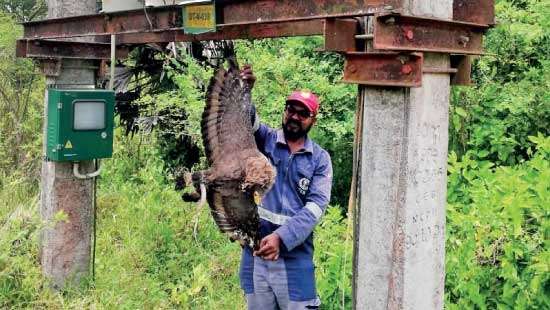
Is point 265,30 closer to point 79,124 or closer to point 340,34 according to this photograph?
point 340,34

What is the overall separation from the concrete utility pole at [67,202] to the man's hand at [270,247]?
238 centimetres

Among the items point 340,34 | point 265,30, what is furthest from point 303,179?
point 340,34

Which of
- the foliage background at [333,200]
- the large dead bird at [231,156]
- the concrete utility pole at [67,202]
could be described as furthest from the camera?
the concrete utility pole at [67,202]

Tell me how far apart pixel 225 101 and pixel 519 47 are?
490cm

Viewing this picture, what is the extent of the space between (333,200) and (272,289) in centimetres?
432

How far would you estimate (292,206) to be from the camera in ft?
11.6

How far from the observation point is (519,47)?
7.10 metres

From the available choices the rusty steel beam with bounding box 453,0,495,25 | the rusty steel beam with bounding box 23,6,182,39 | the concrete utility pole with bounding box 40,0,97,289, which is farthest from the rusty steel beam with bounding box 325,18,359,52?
the concrete utility pole with bounding box 40,0,97,289

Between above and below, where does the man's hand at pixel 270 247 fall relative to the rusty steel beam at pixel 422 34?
below

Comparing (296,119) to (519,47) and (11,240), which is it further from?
(519,47)

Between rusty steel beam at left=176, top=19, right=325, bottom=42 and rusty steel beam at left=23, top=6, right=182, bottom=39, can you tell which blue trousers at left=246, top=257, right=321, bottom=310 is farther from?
rusty steel beam at left=23, top=6, right=182, bottom=39

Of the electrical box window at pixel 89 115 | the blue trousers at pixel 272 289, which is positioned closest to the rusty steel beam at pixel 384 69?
the blue trousers at pixel 272 289

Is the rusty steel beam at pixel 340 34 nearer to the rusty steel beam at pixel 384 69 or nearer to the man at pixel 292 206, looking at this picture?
the rusty steel beam at pixel 384 69

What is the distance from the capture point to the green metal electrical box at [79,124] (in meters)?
4.92
